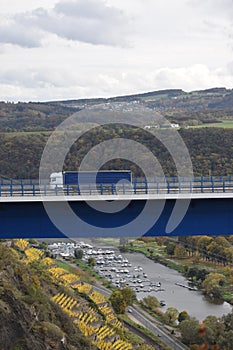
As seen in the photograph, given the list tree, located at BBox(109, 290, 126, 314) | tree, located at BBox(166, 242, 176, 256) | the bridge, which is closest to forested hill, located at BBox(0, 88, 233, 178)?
tree, located at BBox(166, 242, 176, 256)

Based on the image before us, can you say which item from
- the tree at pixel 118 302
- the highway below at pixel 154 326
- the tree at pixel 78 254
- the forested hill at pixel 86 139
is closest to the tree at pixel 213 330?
the highway below at pixel 154 326

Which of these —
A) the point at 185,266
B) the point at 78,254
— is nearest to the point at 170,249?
the point at 185,266

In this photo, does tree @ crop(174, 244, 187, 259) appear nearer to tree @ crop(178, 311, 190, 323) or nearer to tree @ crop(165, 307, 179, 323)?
tree @ crop(165, 307, 179, 323)

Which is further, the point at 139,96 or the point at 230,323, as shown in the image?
the point at 139,96

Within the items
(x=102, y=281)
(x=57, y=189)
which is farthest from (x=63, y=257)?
(x=57, y=189)

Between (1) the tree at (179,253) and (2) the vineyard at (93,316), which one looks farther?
(1) the tree at (179,253)

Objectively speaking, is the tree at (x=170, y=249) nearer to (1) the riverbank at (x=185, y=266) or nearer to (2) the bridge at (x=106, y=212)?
(1) the riverbank at (x=185, y=266)

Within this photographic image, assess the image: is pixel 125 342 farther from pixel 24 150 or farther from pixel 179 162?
pixel 24 150
